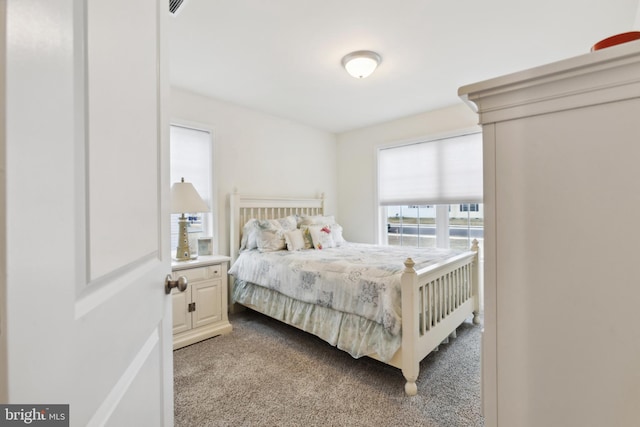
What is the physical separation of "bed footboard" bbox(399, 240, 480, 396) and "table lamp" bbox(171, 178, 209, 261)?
77.4 inches

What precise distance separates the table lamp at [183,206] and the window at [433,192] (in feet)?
8.62

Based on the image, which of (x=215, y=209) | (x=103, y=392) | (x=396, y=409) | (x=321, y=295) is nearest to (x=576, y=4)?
(x=321, y=295)

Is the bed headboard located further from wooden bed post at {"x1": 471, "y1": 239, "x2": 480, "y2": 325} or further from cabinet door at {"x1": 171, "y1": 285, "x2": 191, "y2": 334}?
wooden bed post at {"x1": 471, "y1": 239, "x2": 480, "y2": 325}

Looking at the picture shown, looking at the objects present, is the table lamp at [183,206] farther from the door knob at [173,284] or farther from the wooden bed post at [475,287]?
the wooden bed post at [475,287]

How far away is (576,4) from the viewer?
175cm

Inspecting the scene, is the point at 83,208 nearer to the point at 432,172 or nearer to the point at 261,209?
the point at 261,209

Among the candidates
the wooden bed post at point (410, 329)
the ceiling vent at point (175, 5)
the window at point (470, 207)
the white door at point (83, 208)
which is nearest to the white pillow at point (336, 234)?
the window at point (470, 207)

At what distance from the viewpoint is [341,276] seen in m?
2.19

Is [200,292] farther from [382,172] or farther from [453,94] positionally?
[453,94]

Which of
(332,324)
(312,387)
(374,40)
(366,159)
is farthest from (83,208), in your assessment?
(366,159)

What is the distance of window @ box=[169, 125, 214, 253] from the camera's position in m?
3.01

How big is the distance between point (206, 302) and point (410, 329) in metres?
1.88

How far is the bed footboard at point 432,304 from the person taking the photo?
179 cm

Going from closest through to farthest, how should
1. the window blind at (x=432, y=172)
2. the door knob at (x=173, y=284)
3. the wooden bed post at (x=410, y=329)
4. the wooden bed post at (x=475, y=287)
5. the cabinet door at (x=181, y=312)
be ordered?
1. the door knob at (x=173, y=284)
2. the wooden bed post at (x=410, y=329)
3. the cabinet door at (x=181, y=312)
4. the wooden bed post at (x=475, y=287)
5. the window blind at (x=432, y=172)
